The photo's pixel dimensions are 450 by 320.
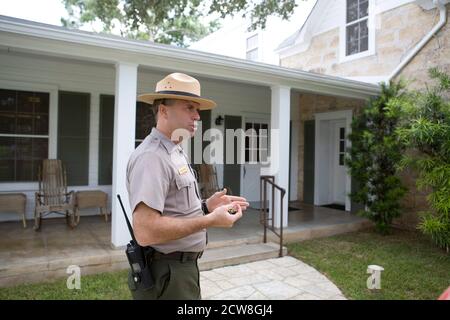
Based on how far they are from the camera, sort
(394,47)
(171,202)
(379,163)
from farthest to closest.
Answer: (394,47) < (379,163) < (171,202)

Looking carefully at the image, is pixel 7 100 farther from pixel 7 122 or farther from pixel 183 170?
pixel 183 170

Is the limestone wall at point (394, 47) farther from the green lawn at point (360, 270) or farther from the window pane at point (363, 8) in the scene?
the green lawn at point (360, 270)

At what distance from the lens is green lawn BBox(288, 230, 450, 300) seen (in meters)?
3.79

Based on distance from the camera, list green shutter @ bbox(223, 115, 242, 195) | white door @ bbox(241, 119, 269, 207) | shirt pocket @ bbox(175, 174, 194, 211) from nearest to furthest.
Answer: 1. shirt pocket @ bbox(175, 174, 194, 211)
2. green shutter @ bbox(223, 115, 242, 195)
3. white door @ bbox(241, 119, 269, 207)

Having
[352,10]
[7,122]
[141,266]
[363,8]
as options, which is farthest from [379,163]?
[7,122]

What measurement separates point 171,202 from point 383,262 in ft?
13.2

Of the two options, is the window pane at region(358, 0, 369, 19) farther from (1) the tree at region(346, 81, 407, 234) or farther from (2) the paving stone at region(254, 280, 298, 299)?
(2) the paving stone at region(254, 280, 298, 299)

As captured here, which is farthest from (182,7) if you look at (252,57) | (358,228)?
(358,228)

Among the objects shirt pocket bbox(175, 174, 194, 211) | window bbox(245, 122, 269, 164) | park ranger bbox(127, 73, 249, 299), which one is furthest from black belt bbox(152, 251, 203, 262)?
window bbox(245, 122, 269, 164)

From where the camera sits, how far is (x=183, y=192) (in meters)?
1.67

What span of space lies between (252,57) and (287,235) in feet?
25.7

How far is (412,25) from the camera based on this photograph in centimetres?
701
